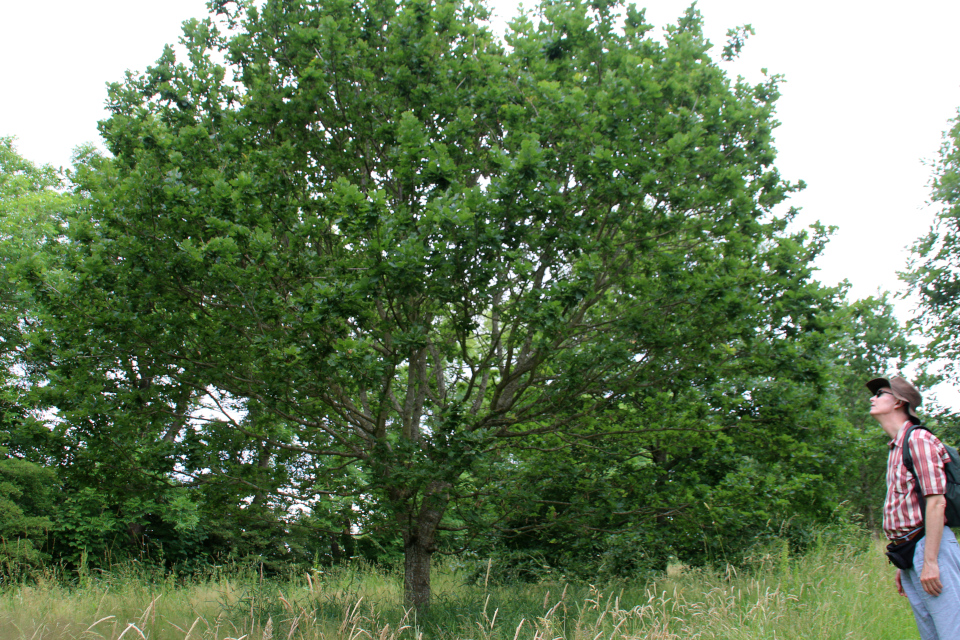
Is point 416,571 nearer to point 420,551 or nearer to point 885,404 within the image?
point 420,551

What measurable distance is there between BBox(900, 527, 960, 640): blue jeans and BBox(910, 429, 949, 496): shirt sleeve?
0.28 meters

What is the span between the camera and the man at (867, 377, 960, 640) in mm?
3113

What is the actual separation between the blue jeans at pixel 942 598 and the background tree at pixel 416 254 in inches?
103

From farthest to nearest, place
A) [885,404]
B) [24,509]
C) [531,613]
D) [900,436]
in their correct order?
[24,509] < [531,613] < [885,404] < [900,436]

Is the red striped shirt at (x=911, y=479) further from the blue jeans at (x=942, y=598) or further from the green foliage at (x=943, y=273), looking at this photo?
the green foliage at (x=943, y=273)

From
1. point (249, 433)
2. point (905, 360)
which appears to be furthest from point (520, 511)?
point (905, 360)

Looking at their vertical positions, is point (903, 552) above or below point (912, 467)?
below

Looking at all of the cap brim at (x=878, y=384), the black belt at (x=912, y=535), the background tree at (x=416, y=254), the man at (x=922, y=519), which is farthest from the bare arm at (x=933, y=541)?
the background tree at (x=416, y=254)

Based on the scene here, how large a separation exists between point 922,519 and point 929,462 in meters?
0.33

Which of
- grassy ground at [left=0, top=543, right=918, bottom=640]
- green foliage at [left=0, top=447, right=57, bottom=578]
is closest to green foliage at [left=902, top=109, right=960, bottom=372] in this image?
grassy ground at [left=0, top=543, right=918, bottom=640]

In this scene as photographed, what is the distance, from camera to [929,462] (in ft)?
10.4

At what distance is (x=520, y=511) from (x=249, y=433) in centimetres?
310

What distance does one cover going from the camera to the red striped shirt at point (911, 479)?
3137 millimetres

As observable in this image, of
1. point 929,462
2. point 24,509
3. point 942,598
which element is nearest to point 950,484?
point 929,462
